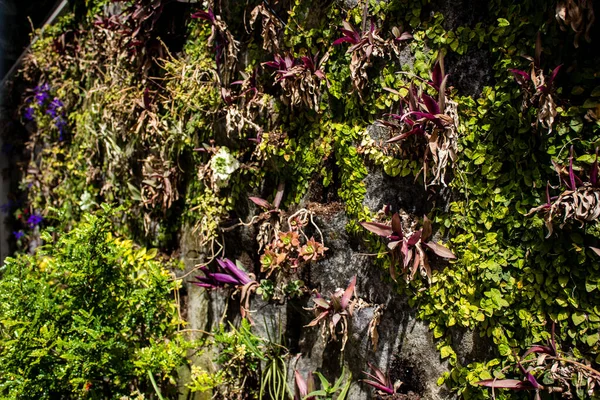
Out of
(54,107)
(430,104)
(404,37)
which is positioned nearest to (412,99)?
(430,104)

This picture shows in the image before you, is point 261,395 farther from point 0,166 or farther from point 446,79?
point 0,166

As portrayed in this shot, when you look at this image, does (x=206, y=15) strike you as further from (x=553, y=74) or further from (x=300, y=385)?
(x=300, y=385)

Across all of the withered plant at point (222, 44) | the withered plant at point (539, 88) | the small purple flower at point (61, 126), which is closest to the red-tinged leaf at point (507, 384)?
the withered plant at point (539, 88)

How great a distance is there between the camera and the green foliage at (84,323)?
2328mm

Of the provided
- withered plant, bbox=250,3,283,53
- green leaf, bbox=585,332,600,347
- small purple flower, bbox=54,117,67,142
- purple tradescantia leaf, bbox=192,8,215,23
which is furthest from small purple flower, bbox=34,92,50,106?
green leaf, bbox=585,332,600,347

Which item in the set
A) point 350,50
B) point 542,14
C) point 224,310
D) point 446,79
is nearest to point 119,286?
point 224,310

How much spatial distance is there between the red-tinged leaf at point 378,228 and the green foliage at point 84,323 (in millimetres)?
1226

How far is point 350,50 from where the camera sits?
2.20 meters

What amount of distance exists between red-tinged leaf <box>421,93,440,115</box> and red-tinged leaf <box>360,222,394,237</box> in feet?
1.68

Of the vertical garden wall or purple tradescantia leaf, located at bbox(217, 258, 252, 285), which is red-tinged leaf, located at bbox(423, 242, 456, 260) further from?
purple tradescantia leaf, located at bbox(217, 258, 252, 285)

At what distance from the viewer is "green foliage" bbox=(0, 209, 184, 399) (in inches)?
91.7

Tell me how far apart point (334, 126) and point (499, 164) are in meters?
0.82

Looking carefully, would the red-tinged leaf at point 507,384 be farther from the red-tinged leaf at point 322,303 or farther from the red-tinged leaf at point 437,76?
the red-tinged leaf at point 437,76

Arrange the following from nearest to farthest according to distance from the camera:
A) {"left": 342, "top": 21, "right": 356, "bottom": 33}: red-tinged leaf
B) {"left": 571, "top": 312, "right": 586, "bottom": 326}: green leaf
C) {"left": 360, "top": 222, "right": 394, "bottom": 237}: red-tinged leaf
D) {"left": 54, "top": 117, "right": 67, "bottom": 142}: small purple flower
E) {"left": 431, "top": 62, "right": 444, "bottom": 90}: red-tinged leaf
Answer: {"left": 571, "top": 312, "right": 586, "bottom": 326}: green leaf < {"left": 431, "top": 62, "right": 444, "bottom": 90}: red-tinged leaf < {"left": 360, "top": 222, "right": 394, "bottom": 237}: red-tinged leaf < {"left": 342, "top": 21, "right": 356, "bottom": 33}: red-tinged leaf < {"left": 54, "top": 117, "right": 67, "bottom": 142}: small purple flower
